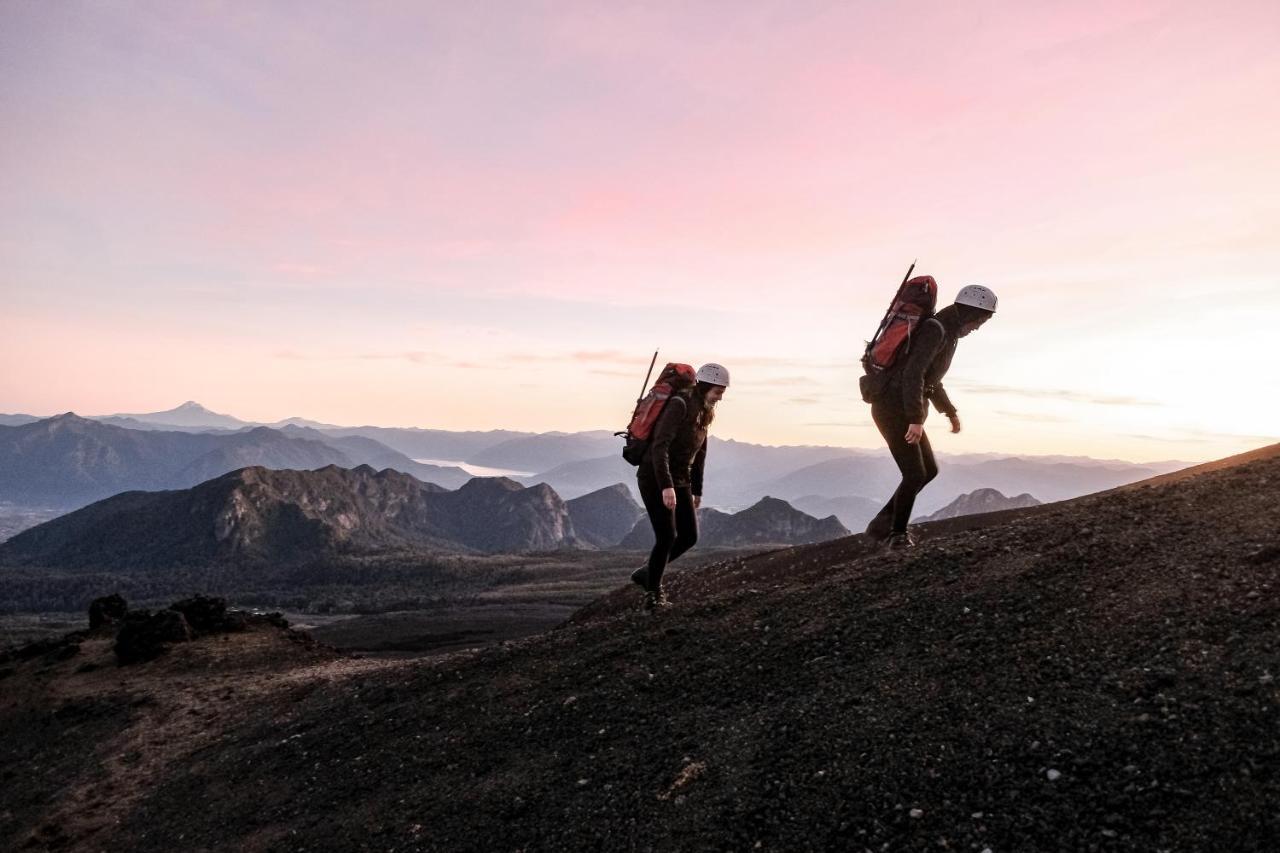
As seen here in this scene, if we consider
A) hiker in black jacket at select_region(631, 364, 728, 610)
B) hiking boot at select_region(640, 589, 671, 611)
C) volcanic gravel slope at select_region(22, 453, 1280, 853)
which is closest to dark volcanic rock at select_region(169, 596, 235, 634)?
volcanic gravel slope at select_region(22, 453, 1280, 853)

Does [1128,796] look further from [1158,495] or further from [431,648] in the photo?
[431,648]

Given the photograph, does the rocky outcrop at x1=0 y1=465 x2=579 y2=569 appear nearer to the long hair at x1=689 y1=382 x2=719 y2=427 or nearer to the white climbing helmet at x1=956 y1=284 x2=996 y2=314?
the long hair at x1=689 y1=382 x2=719 y2=427

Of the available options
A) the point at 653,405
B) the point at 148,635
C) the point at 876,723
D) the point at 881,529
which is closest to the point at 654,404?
the point at 653,405

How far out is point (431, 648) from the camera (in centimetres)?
4475

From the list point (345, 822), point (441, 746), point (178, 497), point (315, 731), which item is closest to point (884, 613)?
point (441, 746)

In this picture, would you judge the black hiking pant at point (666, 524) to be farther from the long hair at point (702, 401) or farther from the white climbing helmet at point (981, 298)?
the white climbing helmet at point (981, 298)

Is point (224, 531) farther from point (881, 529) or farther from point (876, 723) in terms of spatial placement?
point (876, 723)

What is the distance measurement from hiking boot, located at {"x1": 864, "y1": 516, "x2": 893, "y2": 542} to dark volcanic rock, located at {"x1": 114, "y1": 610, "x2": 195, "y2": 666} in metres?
18.4

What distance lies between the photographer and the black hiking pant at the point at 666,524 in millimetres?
9625

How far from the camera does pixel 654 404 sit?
9781 mm

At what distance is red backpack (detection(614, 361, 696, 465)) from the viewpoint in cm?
975

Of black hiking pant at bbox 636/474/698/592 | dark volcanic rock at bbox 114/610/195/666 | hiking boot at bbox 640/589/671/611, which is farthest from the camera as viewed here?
dark volcanic rock at bbox 114/610/195/666

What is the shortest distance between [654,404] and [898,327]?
332 centimetres

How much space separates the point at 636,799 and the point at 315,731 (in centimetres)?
656
